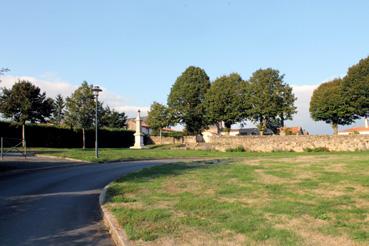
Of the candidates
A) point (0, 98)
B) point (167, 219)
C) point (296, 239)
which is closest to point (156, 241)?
point (167, 219)

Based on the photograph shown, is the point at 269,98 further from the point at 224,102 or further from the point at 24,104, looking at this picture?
the point at 24,104

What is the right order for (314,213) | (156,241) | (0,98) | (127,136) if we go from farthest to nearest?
1. (127,136)
2. (0,98)
3. (314,213)
4. (156,241)

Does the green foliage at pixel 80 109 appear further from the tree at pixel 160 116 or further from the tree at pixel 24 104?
the tree at pixel 160 116

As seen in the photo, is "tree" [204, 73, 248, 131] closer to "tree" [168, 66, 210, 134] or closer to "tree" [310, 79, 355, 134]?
"tree" [168, 66, 210, 134]

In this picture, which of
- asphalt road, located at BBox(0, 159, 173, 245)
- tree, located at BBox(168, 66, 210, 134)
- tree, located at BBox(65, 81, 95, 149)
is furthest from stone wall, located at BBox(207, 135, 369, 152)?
asphalt road, located at BBox(0, 159, 173, 245)

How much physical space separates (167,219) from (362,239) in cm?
339

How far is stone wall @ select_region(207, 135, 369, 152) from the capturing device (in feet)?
127

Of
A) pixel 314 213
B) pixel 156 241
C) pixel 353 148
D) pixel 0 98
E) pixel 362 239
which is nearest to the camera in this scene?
pixel 362 239

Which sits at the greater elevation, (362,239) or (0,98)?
(0,98)

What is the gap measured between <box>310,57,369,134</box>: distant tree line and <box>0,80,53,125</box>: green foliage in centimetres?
3970

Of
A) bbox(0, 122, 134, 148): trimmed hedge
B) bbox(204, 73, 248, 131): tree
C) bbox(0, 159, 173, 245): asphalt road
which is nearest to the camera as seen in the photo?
bbox(0, 159, 173, 245): asphalt road

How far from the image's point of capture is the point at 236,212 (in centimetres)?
802

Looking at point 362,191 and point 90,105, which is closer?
point 362,191

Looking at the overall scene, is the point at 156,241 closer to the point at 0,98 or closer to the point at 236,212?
the point at 236,212
